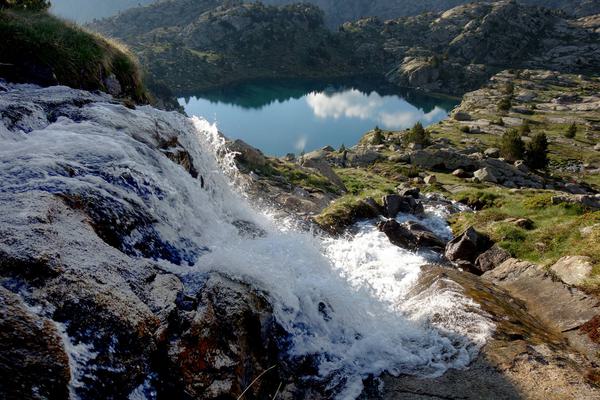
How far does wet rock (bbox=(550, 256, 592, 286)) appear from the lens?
15.9 metres

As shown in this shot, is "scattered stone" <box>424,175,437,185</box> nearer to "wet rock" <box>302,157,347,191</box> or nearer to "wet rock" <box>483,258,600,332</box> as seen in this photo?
"wet rock" <box>302,157,347,191</box>

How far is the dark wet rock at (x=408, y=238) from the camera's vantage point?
23016 mm

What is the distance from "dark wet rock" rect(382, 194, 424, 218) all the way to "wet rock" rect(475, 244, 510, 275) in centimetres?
856

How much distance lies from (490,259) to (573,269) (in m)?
4.22

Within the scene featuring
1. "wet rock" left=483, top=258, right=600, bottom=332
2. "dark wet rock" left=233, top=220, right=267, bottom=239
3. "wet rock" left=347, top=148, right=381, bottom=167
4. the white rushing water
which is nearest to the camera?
the white rushing water

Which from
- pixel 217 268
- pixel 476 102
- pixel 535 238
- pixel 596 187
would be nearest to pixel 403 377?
pixel 217 268

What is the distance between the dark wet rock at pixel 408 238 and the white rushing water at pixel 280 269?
174 inches

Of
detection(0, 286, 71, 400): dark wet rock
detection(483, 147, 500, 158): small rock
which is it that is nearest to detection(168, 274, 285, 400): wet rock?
detection(0, 286, 71, 400): dark wet rock

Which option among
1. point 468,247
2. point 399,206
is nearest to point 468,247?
point 468,247

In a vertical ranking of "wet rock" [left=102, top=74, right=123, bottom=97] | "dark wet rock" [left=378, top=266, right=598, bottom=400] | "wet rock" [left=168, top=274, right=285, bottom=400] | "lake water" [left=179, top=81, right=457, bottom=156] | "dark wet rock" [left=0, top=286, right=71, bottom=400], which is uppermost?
"wet rock" [left=102, top=74, right=123, bottom=97]

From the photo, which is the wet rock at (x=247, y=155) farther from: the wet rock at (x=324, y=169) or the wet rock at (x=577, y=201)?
the wet rock at (x=577, y=201)

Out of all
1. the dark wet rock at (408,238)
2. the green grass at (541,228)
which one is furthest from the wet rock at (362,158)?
the dark wet rock at (408,238)

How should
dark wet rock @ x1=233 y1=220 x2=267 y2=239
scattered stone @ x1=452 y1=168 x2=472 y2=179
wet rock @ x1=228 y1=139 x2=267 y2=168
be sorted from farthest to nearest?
scattered stone @ x1=452 y1=168 x2=472 y2=179, wet rock @ x1=228 y1=139 x2=267 y2=168, dark wet rock @ x1=233 y1=220 x2=267 y2=239

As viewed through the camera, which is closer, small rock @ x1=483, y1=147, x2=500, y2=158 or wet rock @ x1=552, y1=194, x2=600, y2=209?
wet rock @ x1=552, y1=194, x2=600, y2=209
